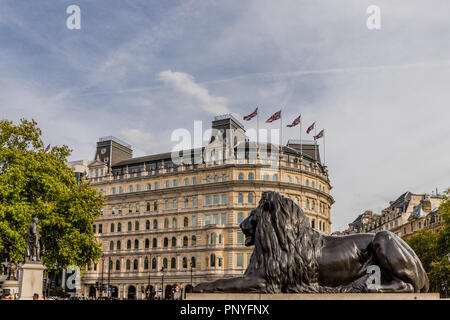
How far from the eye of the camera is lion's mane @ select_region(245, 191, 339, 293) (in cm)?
743

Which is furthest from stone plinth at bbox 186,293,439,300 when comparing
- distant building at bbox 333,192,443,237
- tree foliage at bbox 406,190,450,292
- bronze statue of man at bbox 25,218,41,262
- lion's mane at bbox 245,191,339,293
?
distant building at bbox 333,192,443,237

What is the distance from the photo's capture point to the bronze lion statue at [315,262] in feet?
23.9

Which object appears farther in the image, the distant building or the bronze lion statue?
the distant building

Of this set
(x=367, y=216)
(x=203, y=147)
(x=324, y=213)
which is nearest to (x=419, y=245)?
(x=324, y=213)

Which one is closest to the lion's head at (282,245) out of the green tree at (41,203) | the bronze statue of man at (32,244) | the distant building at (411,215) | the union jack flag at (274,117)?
the bronze statue of man at (32,244)

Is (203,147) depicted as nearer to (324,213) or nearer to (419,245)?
(324,213)

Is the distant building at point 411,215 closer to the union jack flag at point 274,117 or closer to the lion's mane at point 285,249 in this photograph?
the union jack flag at point 274,117

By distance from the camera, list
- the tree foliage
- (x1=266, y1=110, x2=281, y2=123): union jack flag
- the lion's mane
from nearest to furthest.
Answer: the lion's mane, the tree foliage, (x1=266, y1=110, x2=281, y2=123): union jack flag

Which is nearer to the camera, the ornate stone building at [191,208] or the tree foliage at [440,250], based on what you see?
the tree foliage at [440,250]

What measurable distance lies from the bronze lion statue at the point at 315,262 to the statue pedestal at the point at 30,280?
16.8m

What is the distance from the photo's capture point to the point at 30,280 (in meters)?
22.0

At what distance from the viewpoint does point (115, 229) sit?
69.5 metres

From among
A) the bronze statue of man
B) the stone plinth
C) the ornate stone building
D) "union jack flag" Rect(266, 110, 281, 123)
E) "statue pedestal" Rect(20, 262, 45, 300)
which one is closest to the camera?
the stone plinth

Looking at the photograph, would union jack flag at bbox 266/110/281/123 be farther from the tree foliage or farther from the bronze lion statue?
the bronze lion statue
